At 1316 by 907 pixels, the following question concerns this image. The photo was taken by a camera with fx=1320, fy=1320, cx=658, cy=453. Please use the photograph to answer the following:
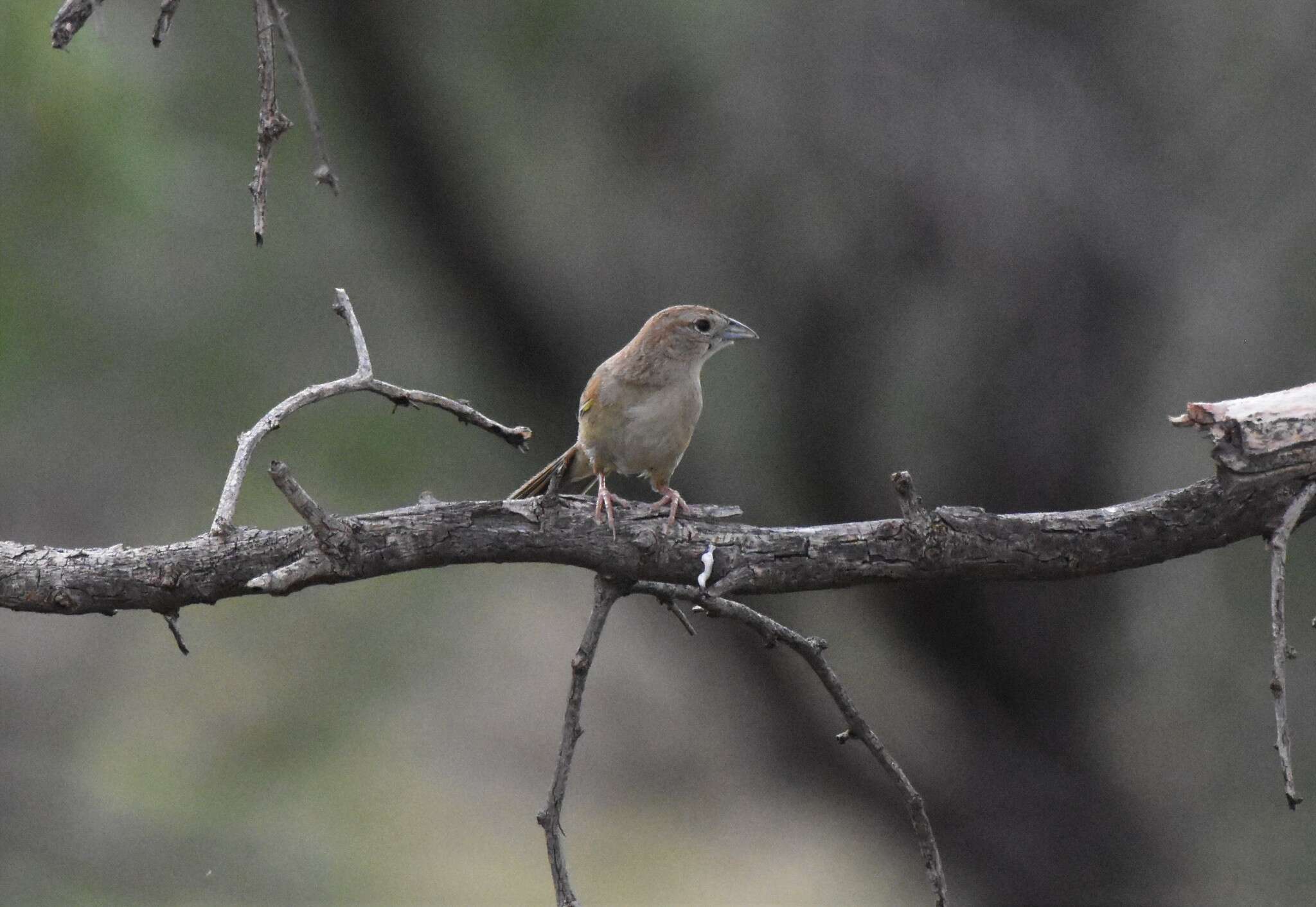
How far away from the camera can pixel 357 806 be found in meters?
8.94

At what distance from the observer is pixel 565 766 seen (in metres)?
2.34

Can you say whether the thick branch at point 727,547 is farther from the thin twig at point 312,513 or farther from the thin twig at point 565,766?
the thin twig at point 565,766

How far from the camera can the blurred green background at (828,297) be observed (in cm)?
588

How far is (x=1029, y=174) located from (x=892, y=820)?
3491 mm

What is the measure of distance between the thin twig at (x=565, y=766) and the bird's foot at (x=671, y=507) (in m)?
0.26

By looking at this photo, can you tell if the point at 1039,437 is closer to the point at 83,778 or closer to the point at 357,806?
the point at 357,806

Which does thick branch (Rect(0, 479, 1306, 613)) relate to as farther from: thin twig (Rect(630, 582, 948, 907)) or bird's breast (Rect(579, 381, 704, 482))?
bird's breast (Rect(579, 381, 704, 482))

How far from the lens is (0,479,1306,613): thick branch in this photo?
8.36 ft

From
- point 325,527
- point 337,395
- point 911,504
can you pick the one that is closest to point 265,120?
point 337,395

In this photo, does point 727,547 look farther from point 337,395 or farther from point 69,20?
point 69,20

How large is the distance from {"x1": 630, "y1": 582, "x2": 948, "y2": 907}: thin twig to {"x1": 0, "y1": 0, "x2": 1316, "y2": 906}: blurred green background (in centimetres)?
341

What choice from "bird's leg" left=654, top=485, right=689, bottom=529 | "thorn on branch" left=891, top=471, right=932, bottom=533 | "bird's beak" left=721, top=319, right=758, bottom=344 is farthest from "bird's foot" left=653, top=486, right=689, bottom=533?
"bird's beak" left=721, top=319, right=758, bottom=344

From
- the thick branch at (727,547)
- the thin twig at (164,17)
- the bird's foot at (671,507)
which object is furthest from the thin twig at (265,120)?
the bird's foot at (671,507)

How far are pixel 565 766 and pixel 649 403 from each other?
51.6 inches
